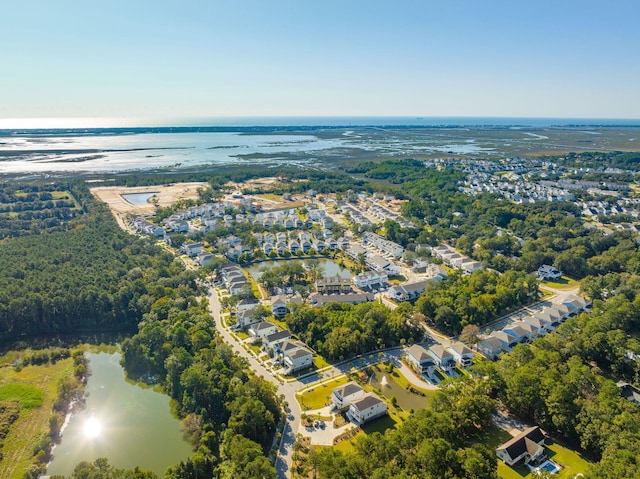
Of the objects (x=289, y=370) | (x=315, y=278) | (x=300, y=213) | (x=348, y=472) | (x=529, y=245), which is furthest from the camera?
(x=300, y=213)

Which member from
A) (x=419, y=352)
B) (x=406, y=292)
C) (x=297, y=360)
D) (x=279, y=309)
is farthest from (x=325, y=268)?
(x=419, y=352)

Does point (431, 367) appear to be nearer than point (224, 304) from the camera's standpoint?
Yes

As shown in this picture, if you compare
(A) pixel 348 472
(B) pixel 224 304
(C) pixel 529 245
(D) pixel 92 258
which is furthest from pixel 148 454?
(C) pixel 529 245

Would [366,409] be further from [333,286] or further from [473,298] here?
[333,286]

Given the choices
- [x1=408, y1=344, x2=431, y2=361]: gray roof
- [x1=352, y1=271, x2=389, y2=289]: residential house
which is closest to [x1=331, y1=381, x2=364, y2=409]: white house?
[x1=408, y1=344, x2=431, y2=361]: gray roof

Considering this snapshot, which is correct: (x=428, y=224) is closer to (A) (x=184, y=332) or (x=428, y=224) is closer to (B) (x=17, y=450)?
(A) (x=184, y=332)

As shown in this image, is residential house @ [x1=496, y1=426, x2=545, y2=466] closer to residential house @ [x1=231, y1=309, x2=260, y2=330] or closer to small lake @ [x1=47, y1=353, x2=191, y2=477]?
small lake @ [x1=47, y1=353, x2=191, y2=477]

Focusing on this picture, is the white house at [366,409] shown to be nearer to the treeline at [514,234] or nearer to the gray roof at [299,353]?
the gray roof at [299,353]
